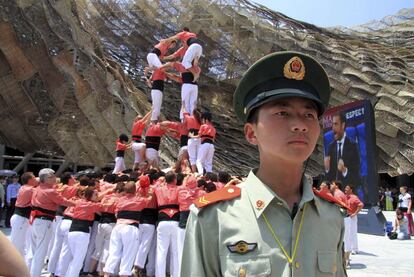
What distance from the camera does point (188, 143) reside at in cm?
1225

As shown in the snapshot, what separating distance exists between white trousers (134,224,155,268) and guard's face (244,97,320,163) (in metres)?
6.69

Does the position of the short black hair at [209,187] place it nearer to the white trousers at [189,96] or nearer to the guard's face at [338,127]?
the white trousers at [189,96]

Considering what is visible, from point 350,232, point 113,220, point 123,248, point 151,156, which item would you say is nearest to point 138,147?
point 151,156

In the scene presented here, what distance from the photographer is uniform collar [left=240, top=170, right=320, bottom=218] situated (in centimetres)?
184

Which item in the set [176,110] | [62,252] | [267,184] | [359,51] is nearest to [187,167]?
[62,252]

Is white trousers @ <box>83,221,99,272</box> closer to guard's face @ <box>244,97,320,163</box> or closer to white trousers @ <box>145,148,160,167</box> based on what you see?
white trousers @ <box>145,148,160,167</box>

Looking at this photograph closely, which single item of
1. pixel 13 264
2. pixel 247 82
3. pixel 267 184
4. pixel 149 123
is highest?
pixel 149 123

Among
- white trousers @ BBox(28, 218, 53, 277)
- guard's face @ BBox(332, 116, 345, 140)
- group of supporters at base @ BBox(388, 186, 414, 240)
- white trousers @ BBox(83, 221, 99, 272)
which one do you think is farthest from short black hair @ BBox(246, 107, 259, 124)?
guard's face @ BBox(332, 116, 345, 140)

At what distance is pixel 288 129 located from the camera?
6.08ft

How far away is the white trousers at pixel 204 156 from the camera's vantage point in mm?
11594

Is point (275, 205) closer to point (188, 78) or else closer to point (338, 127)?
point (188, 78)

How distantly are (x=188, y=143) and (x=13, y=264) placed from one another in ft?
35.0

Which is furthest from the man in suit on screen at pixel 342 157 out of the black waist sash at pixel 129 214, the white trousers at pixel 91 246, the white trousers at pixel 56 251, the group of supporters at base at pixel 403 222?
the white trousers at pixel 56 251

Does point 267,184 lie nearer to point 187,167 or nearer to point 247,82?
point 247,82
